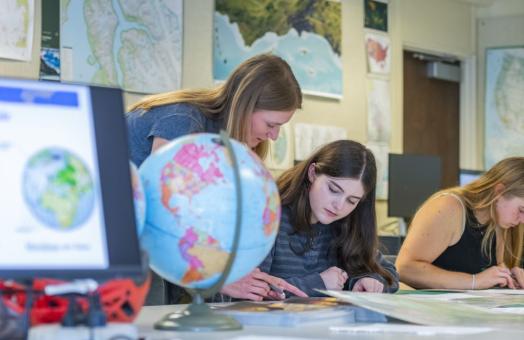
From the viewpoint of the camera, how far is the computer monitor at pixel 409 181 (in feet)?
18.4

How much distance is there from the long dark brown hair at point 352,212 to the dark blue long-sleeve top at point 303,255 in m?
0.02

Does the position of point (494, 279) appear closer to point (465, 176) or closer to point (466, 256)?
point (466, 256)

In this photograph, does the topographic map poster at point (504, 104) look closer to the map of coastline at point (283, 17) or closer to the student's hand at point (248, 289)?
the map of coastline at point (283, 17)

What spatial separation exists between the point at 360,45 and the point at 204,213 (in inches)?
200

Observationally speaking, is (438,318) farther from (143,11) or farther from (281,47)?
(281,47)

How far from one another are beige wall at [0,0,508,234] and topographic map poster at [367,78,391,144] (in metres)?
0.05

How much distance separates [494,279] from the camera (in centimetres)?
288

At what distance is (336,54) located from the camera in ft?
19.7

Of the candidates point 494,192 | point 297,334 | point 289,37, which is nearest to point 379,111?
point 289,37

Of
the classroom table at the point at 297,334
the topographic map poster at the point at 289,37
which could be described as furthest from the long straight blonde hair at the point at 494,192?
the topographic map poster at the point at 289,37

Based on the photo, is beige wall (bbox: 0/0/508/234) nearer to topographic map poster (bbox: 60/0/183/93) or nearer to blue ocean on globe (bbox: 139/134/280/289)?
topographic map poster (bbox: 60/0/183/93)

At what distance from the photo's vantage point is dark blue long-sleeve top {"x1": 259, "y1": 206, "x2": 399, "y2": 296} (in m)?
2.40

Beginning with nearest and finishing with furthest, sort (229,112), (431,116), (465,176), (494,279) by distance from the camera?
(229,112) < (494,279) < (465,176) < (431,116)

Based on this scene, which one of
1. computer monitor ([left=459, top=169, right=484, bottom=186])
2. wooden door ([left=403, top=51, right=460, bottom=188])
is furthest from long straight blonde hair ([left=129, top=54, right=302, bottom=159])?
wooden door ([left=403, top=51, right=460, bottom=188])
